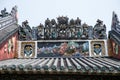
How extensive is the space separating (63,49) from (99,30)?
2304 mm

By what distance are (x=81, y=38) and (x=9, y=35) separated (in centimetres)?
392

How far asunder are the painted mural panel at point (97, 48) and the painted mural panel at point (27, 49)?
3.25 meters

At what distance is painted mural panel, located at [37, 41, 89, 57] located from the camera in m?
13.7

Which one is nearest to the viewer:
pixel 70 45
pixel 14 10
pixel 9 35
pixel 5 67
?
pixel 5 67

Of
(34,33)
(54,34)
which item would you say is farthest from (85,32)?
(34,33)

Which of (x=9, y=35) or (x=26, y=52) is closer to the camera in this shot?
(x=9, y=35)

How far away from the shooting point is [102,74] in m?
8.05

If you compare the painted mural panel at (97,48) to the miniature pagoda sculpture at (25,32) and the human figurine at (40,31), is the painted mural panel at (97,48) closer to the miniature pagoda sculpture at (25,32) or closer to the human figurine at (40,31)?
the human figurine at (40,31)

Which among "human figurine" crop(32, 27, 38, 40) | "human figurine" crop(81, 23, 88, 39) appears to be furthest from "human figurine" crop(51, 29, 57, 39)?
"human figurine" crop(81, 23, 88, 39)

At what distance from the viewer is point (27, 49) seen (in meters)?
14.1

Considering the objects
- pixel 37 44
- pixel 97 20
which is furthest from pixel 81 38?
pixel 37 44

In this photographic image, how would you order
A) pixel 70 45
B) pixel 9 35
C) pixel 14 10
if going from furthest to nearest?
pixel 14 10, pixel 70 45, pixel 9 35

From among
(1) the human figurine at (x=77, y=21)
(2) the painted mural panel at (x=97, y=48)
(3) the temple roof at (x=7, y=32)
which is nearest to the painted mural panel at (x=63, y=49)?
(2) the painted mural panel at (x=97, y=48)

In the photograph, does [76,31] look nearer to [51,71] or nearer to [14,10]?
[14,10]
